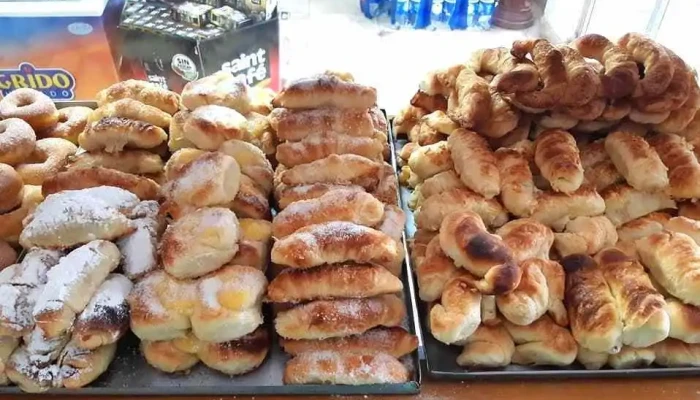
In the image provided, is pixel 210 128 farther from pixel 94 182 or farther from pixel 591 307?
pixel 591 307

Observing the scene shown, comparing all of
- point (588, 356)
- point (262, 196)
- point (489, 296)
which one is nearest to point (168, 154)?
point (262, 196)

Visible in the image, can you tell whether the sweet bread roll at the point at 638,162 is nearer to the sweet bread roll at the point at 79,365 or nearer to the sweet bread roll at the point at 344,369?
the sweet bread roll at the point at 344,369

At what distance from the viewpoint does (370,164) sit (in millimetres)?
1426

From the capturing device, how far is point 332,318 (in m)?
1.17

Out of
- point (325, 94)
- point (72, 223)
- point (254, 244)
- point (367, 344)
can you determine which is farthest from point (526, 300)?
point (72, 223)

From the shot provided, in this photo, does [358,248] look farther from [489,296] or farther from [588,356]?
[588,356]

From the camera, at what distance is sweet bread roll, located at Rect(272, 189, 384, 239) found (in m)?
1.27

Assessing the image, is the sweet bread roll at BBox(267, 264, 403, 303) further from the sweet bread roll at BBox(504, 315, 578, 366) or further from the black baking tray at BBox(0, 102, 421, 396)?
the sweet bread roll at BBox(504, 315, 578, 366)

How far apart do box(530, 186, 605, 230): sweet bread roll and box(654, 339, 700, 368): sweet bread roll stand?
314mm

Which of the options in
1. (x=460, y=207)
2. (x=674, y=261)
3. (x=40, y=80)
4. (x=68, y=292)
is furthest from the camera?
(x=40, y=80)

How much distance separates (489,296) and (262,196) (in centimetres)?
58

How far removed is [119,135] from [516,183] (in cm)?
99

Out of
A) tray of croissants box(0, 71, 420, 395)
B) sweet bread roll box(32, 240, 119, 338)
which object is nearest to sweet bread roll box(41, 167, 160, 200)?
tray of croissants box(0, 71, 420, 395)

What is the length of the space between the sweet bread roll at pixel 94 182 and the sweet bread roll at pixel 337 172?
0.34 meters
